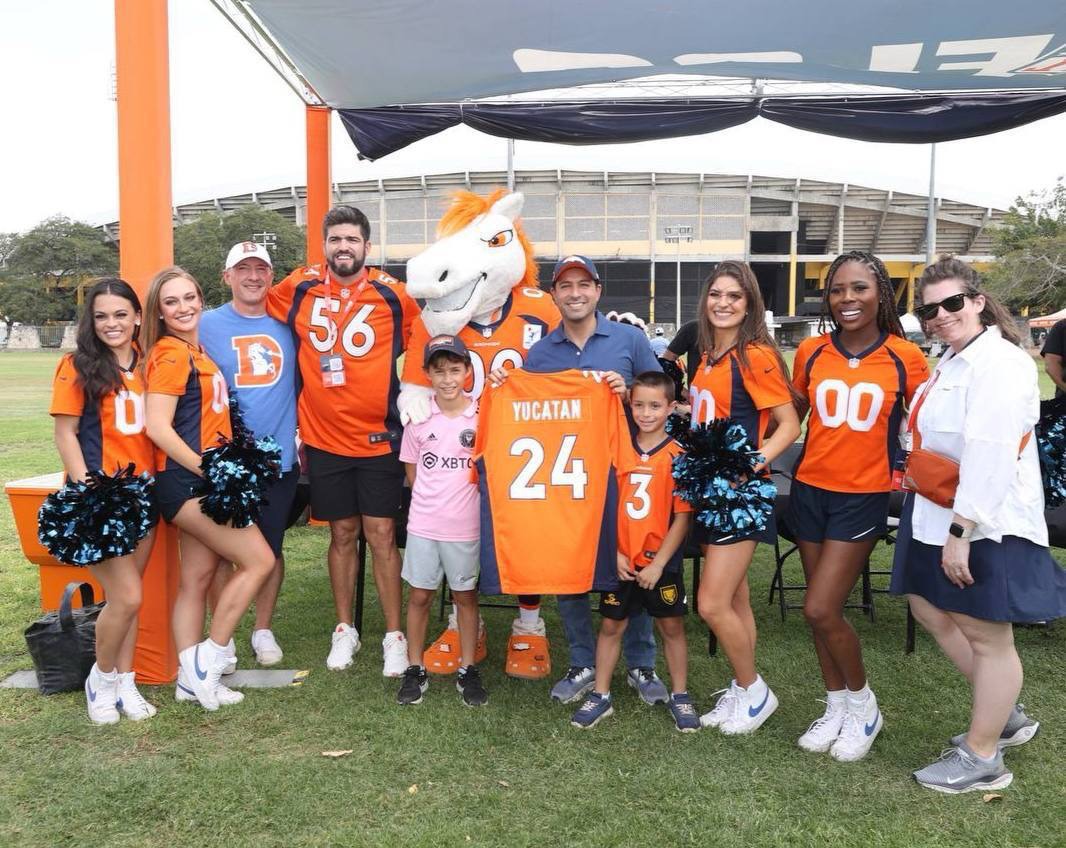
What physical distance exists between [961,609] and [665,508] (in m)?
1.16

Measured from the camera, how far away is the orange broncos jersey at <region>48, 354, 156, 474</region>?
135 inches

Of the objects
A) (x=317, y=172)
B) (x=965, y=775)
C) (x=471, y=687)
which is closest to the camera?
(x=965, y=775)

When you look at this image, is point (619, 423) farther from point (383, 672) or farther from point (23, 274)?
point (23, 274)

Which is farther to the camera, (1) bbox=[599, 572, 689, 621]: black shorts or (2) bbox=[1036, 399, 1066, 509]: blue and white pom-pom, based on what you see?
(1) bbox=[599, 572, 689, 621]: black shorts

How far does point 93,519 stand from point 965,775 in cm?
344

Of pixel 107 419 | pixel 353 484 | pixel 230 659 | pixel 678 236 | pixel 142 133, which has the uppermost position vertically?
pixel 678 236

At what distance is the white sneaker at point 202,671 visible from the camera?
12.4 feet

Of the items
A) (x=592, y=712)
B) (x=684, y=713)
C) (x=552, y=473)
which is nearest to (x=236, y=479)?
(x=552, y=473)

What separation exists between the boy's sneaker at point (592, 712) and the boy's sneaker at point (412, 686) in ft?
2.34

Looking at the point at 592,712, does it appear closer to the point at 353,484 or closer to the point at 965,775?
the point at 965,775

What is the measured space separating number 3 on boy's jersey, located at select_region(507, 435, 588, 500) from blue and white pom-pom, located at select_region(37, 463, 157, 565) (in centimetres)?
156

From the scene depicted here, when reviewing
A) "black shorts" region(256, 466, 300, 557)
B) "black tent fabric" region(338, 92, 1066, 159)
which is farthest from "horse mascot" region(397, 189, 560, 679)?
"black tent fabric" region(338, 92, 1066, 159)

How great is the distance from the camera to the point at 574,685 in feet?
13.0

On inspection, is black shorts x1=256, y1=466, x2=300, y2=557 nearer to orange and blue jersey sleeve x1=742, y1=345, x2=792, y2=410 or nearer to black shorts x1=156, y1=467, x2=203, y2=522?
black shorts x1=156, y1=467, x2=203, y2=522
